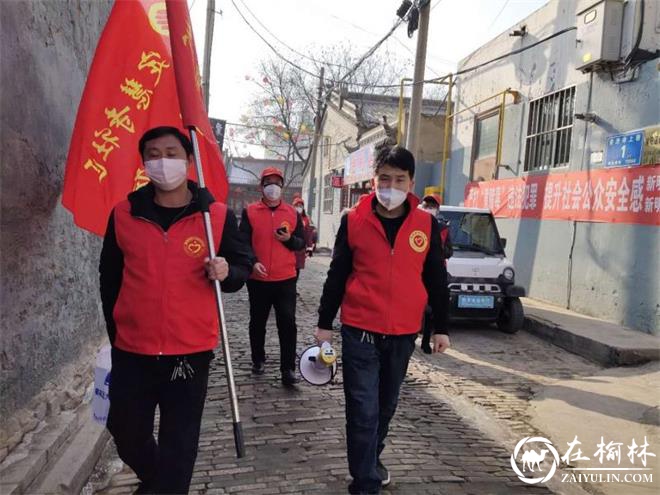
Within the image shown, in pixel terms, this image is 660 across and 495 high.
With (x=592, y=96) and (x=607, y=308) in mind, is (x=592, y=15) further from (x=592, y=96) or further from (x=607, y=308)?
(x=607, y=308)

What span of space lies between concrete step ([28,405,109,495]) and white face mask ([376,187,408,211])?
7.62ft

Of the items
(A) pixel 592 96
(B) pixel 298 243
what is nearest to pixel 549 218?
(A) pixel 592 96

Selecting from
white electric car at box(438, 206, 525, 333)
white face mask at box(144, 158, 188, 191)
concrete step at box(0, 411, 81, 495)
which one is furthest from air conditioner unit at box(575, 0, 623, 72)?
concrete step at box(0, 411, 81, 495)

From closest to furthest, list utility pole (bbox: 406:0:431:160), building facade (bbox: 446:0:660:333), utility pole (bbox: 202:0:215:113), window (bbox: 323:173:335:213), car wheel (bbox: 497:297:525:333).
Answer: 1. building facade (bbox: 446:0:660:333)
2. car wheel (bbox: 497:297:525:333)
3. utility pole (bbox: 406:0:431:160)
4. utility pole (bbox: 202:0:215:113)
5. window (bbox: 323:173:335:213)

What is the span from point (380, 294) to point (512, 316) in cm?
548

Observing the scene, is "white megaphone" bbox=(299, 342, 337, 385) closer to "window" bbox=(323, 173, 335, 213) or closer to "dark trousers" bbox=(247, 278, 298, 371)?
"dark trousers" bbox=(247, 278, 298, 371)

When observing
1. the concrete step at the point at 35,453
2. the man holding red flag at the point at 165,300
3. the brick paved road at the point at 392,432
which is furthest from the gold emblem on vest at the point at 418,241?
the concrete step at the point at 35,453

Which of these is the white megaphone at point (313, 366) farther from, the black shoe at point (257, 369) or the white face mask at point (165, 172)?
the white face mask at point (165, 172)

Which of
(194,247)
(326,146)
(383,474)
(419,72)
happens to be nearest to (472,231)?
(419,72)

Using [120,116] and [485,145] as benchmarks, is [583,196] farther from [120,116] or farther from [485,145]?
[120,116]

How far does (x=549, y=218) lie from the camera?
10031mm

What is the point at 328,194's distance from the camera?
27.9 meters

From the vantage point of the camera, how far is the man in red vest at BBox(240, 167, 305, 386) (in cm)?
506

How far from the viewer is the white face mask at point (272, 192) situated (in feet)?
16.7
